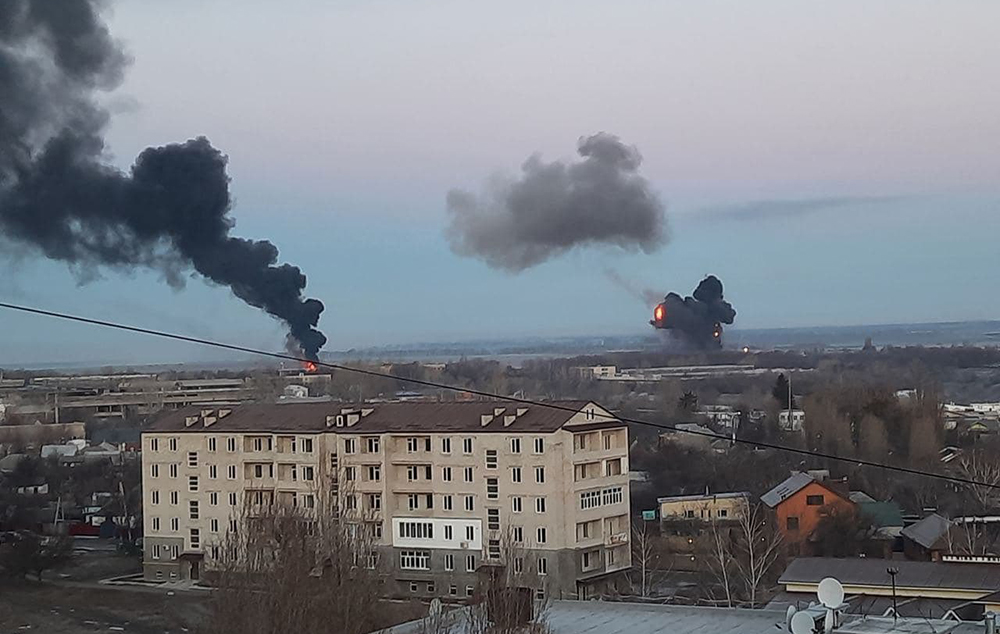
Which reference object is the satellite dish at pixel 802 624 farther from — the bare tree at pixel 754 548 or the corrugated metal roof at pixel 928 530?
the corrugated metal roof at pixel 928 530

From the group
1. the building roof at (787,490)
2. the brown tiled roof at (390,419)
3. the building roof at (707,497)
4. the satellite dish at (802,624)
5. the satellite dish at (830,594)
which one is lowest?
the building roof at (707,497)

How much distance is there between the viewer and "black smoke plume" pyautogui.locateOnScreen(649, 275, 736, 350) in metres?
61.8

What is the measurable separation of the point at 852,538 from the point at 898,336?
107 meters

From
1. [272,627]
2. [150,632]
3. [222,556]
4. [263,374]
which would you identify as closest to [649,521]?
[150,632]

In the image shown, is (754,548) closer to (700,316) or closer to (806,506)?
(806,506)

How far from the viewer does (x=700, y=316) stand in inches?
2504

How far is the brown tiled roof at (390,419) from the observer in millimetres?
18375

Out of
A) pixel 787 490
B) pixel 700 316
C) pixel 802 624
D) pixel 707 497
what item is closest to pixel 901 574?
pixel 802 624

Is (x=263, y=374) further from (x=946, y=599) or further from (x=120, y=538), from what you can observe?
(x=946, y=599)

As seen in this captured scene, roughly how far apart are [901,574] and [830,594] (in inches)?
264

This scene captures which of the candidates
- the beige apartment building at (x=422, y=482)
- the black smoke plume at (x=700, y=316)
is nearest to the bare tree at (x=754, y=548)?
the beige apartment building at (x=422, y=482)

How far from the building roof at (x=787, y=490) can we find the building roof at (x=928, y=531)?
5.54 ft

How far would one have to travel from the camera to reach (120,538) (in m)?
24.3

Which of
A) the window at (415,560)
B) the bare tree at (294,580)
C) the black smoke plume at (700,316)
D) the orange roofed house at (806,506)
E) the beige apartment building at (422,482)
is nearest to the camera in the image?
the bare tree at (294,580)
